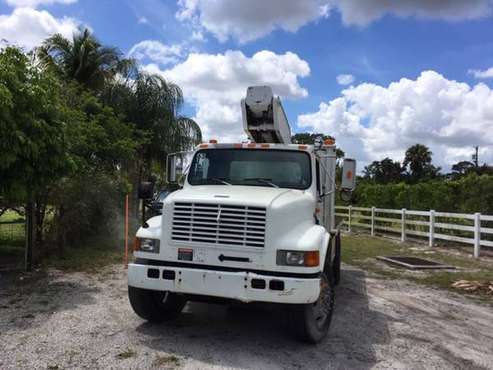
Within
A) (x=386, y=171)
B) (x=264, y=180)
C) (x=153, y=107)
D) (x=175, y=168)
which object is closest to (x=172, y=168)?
(x=175, y=168)

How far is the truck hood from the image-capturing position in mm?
5363

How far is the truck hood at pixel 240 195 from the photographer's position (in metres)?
5.36

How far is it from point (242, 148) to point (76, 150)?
21.1 feet

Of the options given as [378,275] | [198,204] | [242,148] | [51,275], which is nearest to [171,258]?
[198,204]

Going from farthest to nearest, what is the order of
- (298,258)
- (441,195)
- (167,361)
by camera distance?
(441,195)
(298,258)
(167,361)

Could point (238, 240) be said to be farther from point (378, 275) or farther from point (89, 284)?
point (378, 275)

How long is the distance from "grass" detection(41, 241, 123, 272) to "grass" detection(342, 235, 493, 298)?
18.7 ft

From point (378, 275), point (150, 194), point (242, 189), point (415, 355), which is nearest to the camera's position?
point (415, 355)

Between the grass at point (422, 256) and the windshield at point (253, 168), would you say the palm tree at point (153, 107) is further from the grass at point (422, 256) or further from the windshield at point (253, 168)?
the windshield at point (253, 168)

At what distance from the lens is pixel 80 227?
1211cm

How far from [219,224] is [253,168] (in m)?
1.44

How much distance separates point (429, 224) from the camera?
16.0 metres

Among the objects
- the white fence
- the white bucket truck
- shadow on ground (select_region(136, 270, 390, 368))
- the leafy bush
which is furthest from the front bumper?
the leafy bush

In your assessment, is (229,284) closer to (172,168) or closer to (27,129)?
(172,168)
